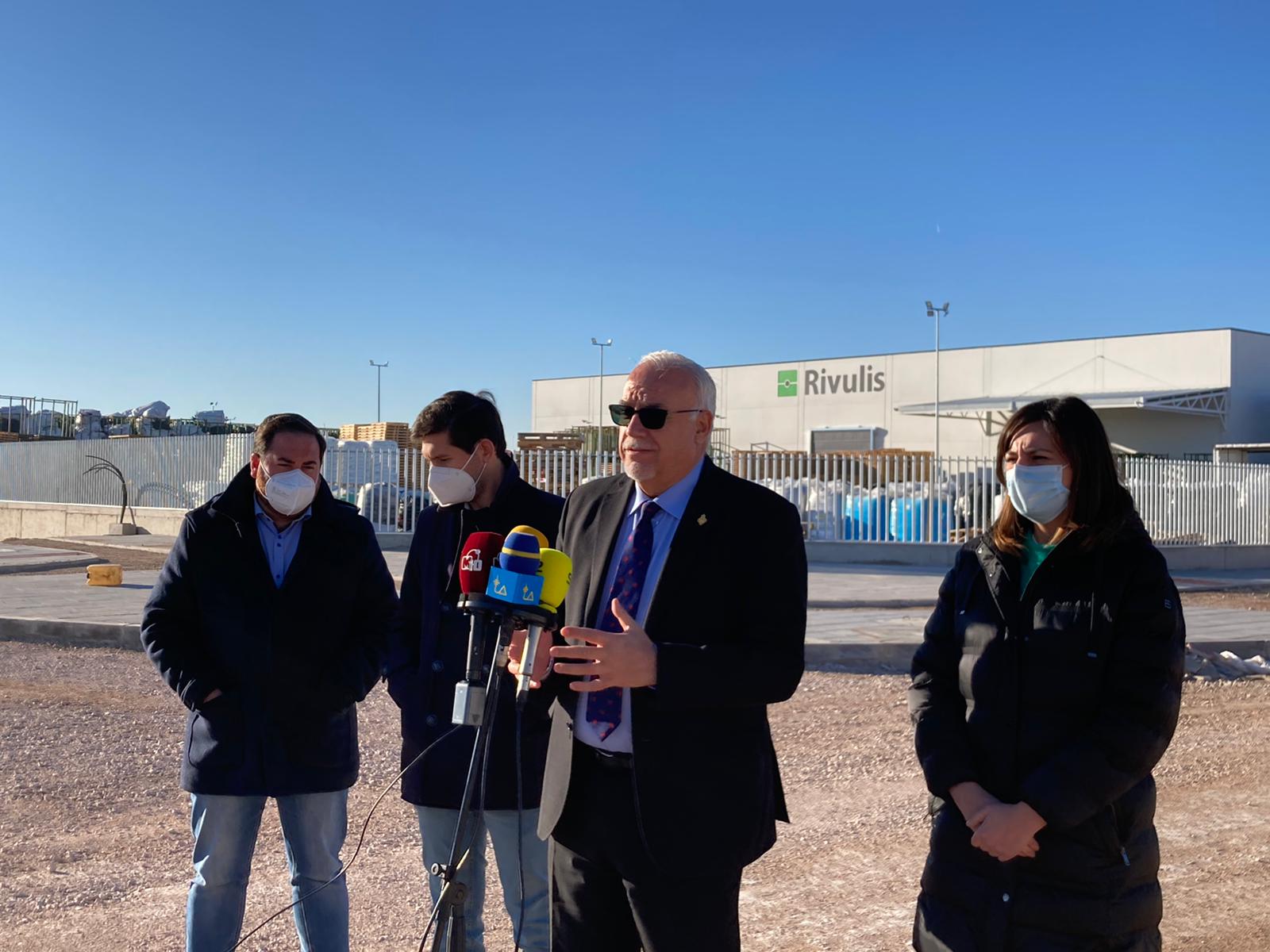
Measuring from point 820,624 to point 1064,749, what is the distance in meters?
10.1

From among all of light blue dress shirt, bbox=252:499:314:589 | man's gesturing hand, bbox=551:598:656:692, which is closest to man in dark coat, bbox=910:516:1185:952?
man's gesturing hand, bbox=551:598:656:692

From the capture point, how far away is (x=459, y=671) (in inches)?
140

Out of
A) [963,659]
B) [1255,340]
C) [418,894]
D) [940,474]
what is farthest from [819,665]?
[1255,340]

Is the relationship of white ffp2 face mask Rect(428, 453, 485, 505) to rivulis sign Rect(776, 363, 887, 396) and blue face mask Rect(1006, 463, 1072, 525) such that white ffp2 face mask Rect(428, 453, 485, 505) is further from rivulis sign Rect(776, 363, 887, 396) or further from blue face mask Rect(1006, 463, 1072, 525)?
rivulis sign Rect(776, 363, 887, 396)

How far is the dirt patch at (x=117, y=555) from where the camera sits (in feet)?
62.1

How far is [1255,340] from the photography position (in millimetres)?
43344

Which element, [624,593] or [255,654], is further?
[255,654]

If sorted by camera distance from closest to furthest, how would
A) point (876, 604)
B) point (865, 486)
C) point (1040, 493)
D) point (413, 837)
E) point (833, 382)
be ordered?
point (1040, 493) → point (413, 837) → point (876, 604) → point (865, 486) → point (833, 382)

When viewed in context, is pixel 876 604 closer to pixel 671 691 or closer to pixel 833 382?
pixel 671 691

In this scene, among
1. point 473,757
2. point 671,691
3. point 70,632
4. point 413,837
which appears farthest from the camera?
point 70,632

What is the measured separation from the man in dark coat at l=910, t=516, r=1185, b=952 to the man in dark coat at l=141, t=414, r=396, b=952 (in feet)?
6.03

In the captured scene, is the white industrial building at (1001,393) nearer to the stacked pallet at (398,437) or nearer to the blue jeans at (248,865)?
the stacked pallet at (398,437)

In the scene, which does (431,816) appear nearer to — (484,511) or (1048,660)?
(484,511)

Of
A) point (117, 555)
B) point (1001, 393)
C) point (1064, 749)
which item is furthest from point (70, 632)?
point (1001, 393)
